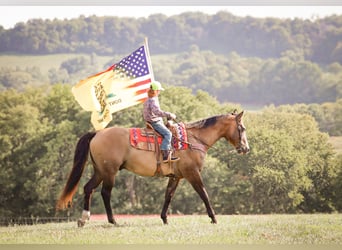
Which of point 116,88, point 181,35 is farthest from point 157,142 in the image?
point 181,35

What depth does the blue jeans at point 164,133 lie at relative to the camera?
495 inches

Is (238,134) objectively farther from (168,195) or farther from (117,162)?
(117,162)

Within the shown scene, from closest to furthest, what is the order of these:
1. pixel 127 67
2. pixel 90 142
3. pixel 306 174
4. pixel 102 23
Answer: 1. pixel 90 142
2. pixel 127 67
3. pixel 306 174
4. pixel 102 23

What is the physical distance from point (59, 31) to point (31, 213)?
481 inches

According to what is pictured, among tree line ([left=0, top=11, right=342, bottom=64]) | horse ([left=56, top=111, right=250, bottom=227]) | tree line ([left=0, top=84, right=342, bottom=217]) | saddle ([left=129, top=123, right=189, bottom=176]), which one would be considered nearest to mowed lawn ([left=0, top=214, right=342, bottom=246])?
horse ([left=56, top=111, right=250, bottom=227])

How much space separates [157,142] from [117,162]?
0.93 meters

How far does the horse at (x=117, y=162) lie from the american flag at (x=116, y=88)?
1.36 m

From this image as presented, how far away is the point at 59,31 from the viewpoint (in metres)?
26.6

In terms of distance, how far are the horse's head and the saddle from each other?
1.12 metres

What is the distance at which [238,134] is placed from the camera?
13336mm

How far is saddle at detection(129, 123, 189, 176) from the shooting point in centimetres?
1275

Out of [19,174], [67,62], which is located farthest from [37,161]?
[67,62]

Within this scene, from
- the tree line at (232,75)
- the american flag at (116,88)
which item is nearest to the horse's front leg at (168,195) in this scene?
the american flag at (116,88)

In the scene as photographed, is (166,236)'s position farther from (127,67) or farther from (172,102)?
(172,102)
